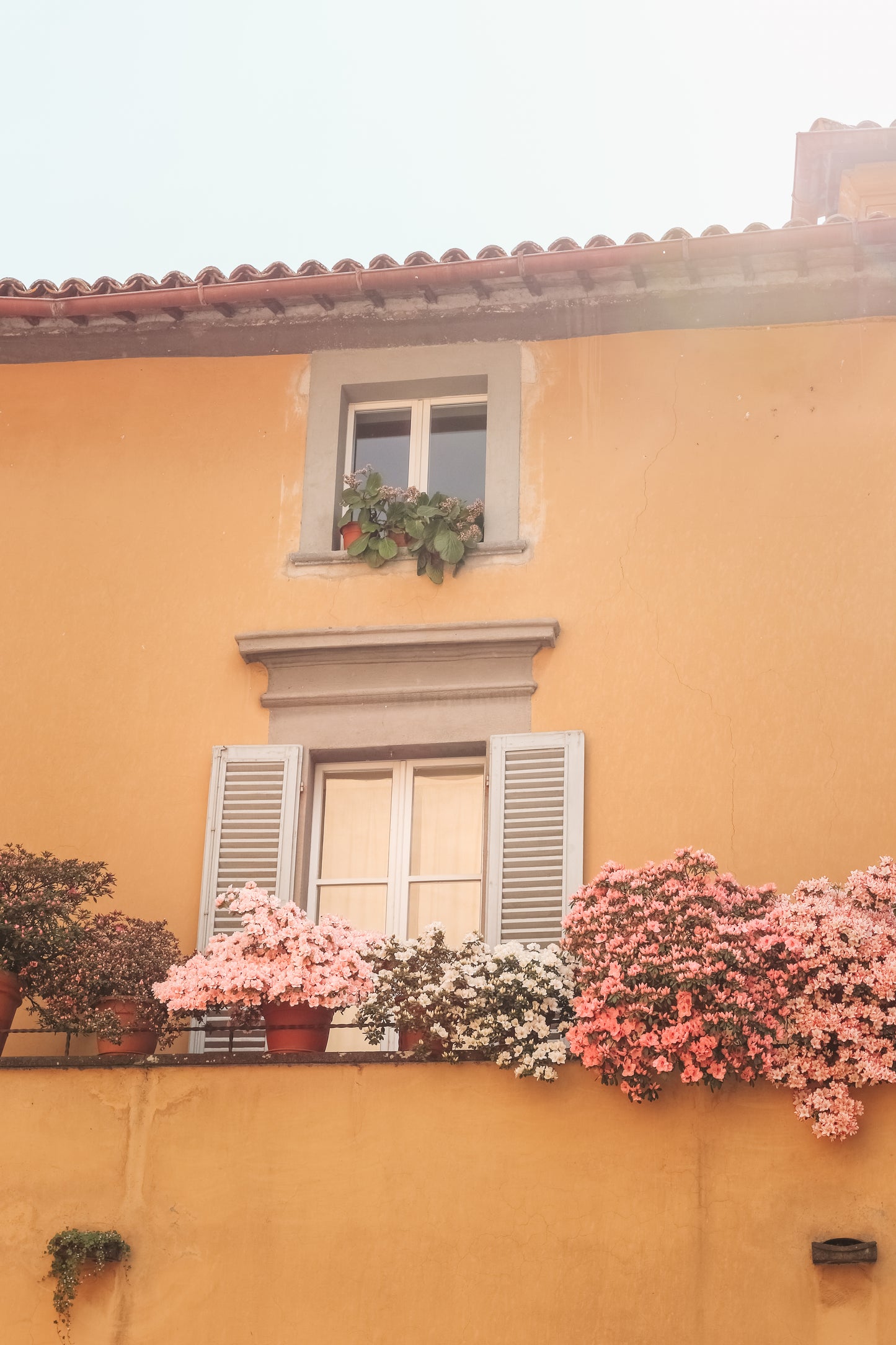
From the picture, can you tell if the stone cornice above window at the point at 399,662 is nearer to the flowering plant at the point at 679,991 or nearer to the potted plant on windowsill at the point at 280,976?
the potted plant on windowsill at the point at 280,976

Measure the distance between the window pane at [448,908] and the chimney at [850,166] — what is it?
5.74 metres

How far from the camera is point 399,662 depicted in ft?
31.7

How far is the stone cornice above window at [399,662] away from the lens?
9492 mm

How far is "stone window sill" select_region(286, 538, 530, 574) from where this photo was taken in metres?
9.84

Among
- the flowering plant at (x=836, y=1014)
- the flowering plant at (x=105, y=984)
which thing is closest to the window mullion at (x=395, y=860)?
the flowering plant at (x=105, y=984)

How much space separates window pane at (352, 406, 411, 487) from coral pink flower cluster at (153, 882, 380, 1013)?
3.61 meters

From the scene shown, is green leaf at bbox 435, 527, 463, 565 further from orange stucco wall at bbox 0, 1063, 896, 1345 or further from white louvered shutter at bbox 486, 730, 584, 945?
orange stucco wall at bbox 0, 1063, 896, 1345

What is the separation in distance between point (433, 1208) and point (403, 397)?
214 inches

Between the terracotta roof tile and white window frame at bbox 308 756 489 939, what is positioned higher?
the terracotta roof tile

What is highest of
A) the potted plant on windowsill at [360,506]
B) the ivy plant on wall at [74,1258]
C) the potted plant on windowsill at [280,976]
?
the potted plant on windowsill at [360,506]

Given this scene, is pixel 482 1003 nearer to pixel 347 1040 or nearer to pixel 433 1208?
pixel 433 1208

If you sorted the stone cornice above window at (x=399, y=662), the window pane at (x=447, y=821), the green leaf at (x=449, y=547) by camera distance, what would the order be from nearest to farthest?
the window pane at (x=447, y=821), the stone cornice above window at (x=399, y=662), the green leaf at (x=449, y=547)

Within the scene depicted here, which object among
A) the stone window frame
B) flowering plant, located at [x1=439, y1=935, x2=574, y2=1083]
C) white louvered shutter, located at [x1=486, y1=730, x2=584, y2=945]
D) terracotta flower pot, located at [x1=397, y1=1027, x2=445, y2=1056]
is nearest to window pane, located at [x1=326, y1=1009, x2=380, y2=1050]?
white louvered shutter, located at [x1=486, y1=730, x2=584, y2=945]

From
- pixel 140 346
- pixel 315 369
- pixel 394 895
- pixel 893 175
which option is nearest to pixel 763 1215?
pixel 394 895
